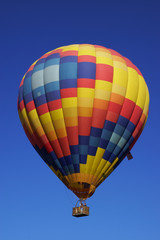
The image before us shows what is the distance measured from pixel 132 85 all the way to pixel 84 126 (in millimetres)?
3380

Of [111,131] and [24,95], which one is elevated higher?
[24,95]

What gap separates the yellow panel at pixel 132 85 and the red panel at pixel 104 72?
1.07 meters

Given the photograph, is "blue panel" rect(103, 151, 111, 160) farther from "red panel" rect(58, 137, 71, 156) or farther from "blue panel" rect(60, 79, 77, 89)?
"blue panel" rect(60, 79, 77, 89)

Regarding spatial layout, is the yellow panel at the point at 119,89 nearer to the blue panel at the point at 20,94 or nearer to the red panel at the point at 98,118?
the red panel at the point at 98,118

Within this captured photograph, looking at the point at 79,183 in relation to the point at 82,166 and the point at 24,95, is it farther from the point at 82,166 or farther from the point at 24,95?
the point at 24,95

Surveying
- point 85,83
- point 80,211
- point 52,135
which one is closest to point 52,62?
point 85,83

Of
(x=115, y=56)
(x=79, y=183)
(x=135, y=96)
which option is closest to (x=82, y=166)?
(x=79, y=183)

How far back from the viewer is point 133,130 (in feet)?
82.7

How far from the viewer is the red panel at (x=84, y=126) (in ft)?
78.5

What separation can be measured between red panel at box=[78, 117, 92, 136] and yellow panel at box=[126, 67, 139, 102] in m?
2.51

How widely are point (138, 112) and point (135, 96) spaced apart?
834mm

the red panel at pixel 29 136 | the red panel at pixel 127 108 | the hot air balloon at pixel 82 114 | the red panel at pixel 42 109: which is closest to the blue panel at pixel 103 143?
the hot air balloon at pixel 82 114

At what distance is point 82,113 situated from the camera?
24.0m

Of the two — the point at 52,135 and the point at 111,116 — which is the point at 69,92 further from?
the point at 111,116
